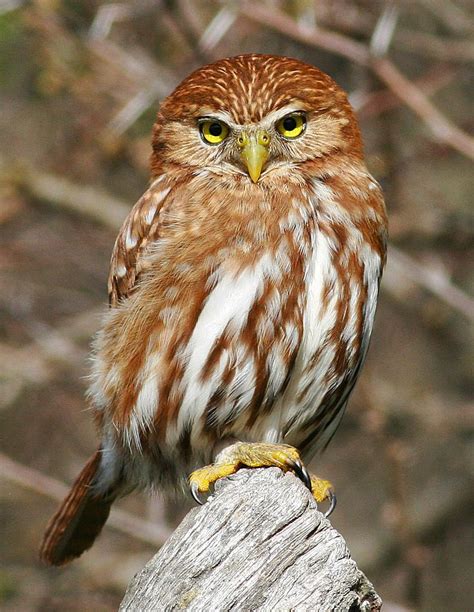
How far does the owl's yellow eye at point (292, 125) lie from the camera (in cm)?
454

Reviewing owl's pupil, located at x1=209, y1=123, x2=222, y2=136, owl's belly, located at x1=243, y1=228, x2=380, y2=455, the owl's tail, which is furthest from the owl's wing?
the owl's tail

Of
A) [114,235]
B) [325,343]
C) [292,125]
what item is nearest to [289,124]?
[292,125]

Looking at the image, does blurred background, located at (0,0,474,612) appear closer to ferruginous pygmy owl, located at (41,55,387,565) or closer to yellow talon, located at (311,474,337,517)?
ferruginous pygmy owl, located at (41,55,387,565)

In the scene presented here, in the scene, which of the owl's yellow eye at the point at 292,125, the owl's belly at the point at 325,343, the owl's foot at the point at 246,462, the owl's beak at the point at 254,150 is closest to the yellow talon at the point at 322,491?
the owl's foot at the point at 246,462

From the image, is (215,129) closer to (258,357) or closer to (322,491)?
(258,357)

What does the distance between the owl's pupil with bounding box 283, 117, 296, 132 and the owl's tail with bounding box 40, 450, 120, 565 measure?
1.62 metres

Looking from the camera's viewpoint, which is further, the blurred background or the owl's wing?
the blurred background

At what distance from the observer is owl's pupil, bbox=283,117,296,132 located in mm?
4559

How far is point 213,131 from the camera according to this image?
4582 millimetres

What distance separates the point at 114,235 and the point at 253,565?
15.1ft

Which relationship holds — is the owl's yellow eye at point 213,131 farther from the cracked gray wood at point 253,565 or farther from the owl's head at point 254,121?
the cracked gray wood at point 253,565

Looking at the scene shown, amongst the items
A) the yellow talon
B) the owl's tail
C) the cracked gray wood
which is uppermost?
the cracked gray wood

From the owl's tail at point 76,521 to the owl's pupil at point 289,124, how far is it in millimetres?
1615

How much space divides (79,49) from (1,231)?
136 cm
